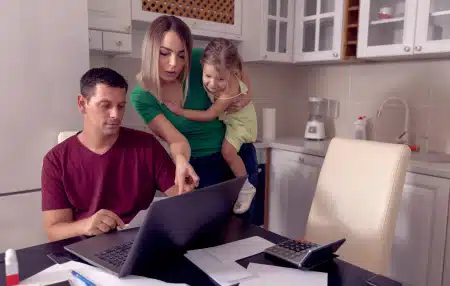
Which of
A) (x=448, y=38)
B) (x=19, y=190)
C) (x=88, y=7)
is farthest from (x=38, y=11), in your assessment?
(x=448, y=38)

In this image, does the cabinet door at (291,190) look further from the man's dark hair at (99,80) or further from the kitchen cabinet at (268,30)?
the man's dark hair at (99,80)

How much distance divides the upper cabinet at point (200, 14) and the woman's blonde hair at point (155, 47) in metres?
0.80

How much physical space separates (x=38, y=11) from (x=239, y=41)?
1.43 m

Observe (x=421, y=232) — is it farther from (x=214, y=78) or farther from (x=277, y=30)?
(x=277, y=30)

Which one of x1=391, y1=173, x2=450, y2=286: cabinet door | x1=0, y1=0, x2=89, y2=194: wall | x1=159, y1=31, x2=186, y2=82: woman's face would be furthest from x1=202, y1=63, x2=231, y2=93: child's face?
x1=391, y1=173, x2=450, y2=286: cabinet door

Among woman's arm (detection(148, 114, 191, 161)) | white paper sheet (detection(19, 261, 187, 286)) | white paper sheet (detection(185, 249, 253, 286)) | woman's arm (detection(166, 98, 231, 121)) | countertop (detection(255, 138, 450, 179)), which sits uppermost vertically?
woman's arm (detection(166, 98, 231, 121))

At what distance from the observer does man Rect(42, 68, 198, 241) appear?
1321 mm

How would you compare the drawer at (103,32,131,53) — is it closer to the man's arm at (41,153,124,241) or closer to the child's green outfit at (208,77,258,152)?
the child's green outfit at (208,77,258,152)

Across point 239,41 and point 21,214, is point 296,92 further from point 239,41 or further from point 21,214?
point 21,214

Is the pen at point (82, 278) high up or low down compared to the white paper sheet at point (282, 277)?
up

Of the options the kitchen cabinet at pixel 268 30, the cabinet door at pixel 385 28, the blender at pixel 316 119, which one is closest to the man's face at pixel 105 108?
the kitchen cabinet at pixel 268 30

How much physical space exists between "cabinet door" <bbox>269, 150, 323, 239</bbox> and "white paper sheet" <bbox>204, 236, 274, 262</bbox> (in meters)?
1.45

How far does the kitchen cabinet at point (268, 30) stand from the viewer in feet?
9.10

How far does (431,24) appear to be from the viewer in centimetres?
218
